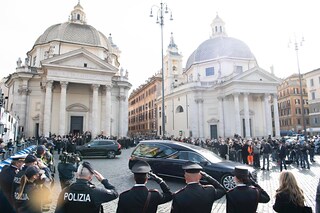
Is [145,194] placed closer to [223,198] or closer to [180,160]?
[223,198]

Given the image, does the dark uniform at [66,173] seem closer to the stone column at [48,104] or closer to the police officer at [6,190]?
the police officer at [6,190]

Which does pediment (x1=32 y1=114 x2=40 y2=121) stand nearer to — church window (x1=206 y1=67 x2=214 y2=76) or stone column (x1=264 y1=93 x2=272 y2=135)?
church window (x1=206 y1=67 x2=214 y2=76)

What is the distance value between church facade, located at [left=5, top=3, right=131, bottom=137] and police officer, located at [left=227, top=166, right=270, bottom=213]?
28.4 metres

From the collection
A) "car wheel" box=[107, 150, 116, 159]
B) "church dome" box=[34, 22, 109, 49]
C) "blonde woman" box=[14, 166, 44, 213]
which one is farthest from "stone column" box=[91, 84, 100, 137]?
"blonde woman" box=[14, 166, 44, 213]

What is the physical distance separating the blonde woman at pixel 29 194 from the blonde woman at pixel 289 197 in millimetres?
3613

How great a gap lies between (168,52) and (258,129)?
27855mm

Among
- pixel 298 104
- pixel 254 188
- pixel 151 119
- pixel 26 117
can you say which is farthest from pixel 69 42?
pixel 298 104

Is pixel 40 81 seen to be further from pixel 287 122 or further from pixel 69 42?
pixel 287 122

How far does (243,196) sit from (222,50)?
43989 millimetres

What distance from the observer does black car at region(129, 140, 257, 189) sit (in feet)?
28.4

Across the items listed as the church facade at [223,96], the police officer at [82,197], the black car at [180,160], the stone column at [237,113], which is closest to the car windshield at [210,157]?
the black car at [180,160]

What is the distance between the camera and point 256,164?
14.4 m

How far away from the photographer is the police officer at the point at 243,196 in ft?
10.7

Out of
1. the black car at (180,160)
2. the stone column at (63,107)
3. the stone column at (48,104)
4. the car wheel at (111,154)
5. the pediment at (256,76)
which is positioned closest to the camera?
the black car at (180,160)
